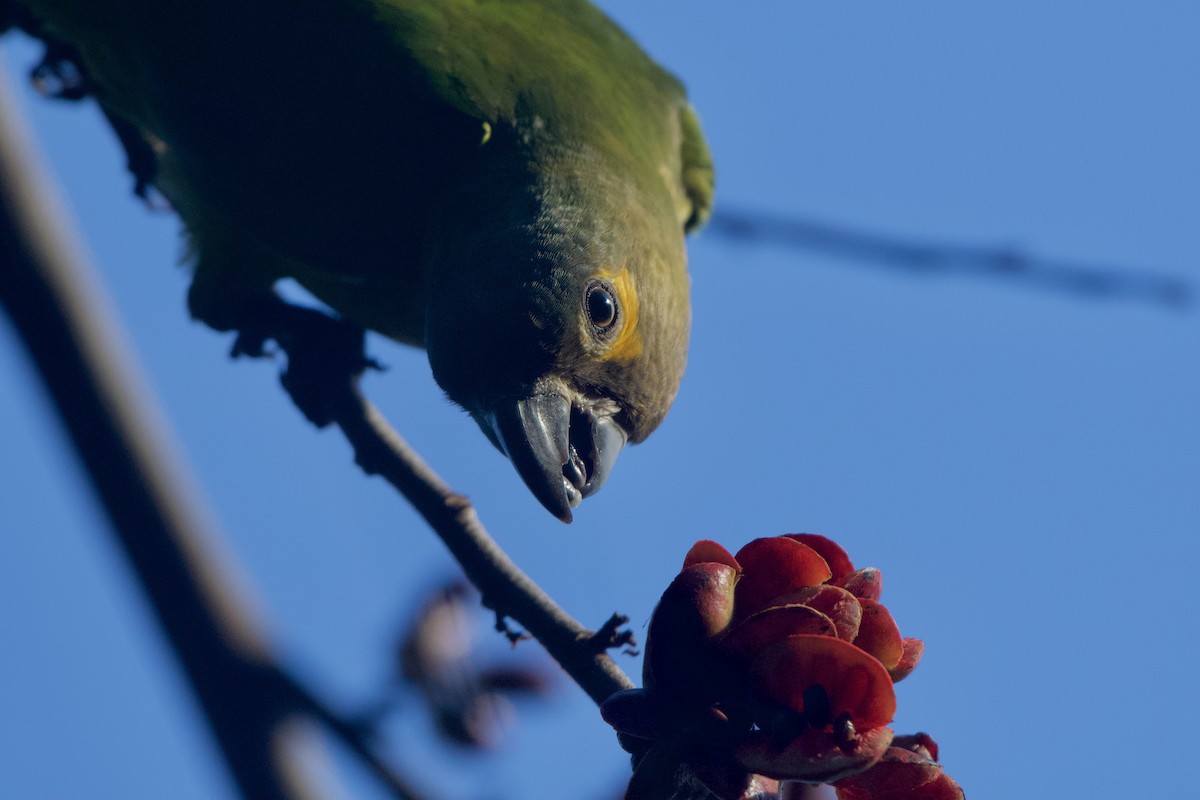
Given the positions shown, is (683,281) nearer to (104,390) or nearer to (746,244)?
(746,244)

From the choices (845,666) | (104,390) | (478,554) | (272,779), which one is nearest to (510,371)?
(478,554)

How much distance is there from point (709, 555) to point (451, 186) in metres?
2.24

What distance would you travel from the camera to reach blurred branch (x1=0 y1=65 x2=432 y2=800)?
7.82 feet

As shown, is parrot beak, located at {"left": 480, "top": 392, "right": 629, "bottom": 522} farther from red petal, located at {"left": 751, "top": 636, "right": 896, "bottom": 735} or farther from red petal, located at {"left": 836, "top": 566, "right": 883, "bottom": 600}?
red petal, located at {"left": 751, "top": 636, "right": 896, "bottom": 735}

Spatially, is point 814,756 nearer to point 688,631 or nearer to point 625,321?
point 688,631

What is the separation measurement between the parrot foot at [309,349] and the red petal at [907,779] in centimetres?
215

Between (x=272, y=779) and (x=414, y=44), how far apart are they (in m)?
2.40

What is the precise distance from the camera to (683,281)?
3.91 metres

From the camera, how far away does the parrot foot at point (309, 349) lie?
3.73m

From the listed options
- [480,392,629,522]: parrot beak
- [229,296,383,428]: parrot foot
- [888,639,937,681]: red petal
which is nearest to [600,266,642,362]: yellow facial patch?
[480,392,629,522]: parrot beak

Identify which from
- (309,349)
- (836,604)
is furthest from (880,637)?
(309,349)

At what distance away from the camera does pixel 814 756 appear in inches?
62.8

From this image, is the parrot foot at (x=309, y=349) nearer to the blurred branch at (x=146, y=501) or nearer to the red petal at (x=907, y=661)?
the blurred branch at (x=146, y=501)

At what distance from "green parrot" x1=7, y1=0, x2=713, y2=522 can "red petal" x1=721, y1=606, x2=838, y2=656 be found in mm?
1482
